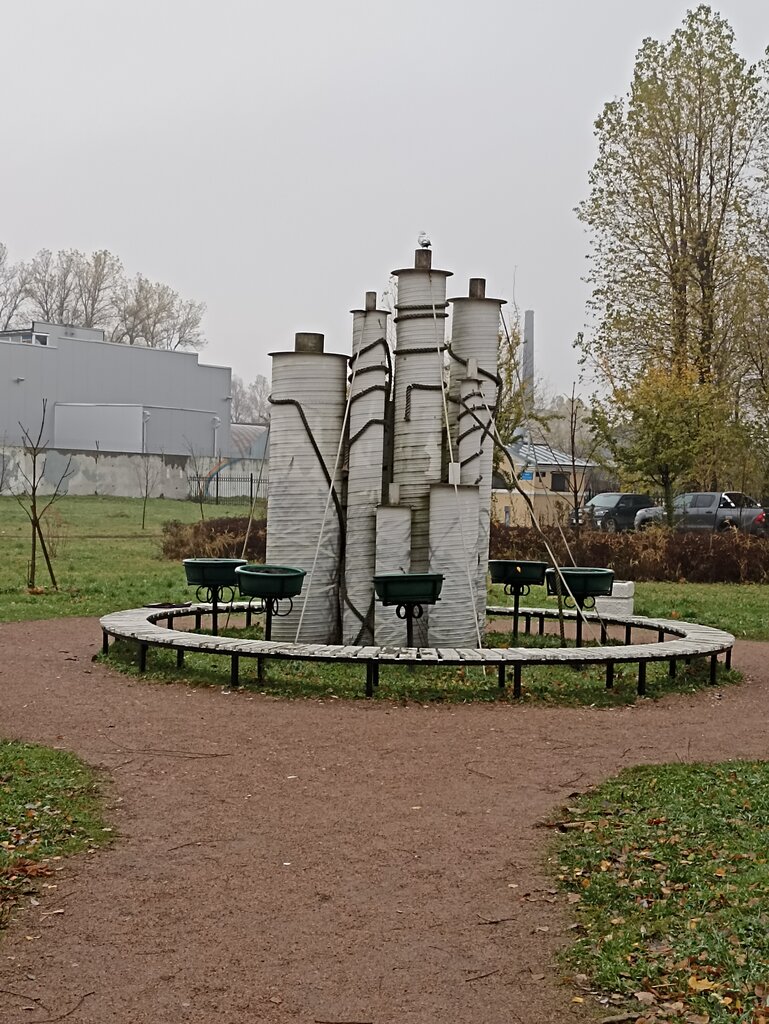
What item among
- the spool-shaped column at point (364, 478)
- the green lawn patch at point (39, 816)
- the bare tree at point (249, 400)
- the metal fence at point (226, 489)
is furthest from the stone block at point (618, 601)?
the bare tree at point (249, 400)

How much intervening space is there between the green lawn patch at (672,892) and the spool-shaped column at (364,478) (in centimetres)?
465

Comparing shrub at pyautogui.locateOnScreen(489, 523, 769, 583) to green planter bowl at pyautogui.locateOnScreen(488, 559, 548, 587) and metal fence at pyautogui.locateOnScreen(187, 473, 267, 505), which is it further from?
metal fence at pyautogui.locateOnScreen(187, 473, 267, 505)

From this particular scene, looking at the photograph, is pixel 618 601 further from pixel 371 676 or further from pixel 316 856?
pixel 316 856

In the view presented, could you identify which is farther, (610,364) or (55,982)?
(610,364)

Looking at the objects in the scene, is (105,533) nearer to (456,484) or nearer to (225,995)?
(456,484)

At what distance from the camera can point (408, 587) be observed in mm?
10094

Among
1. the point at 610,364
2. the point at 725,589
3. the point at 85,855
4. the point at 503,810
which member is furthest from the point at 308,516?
the point at 610,364

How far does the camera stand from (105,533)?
97.9 feet

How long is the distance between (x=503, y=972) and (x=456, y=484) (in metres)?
6.89

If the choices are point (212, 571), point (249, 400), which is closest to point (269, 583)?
point (212, 571)

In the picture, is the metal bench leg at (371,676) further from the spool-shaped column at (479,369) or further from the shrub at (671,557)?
the shrub at (671,557)

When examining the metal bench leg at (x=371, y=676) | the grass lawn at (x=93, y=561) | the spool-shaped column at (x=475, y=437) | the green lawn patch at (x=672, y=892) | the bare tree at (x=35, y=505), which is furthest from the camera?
the bare tree at (x=35, y=505)

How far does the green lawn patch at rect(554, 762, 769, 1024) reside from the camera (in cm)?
408

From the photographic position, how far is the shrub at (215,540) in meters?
22.0
